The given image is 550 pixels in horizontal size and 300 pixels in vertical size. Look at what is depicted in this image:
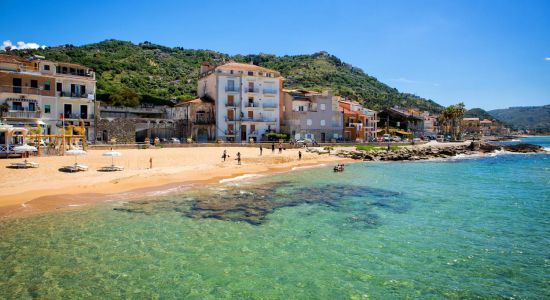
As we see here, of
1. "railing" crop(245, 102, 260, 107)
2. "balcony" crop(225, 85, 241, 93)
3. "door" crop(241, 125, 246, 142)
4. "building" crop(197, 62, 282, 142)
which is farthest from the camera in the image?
"railing" crop(245, 102, 260, 107)

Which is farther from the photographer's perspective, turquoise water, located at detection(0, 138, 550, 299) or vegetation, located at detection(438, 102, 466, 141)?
A: vegetation, located at detection(438, 102, 466, 141)

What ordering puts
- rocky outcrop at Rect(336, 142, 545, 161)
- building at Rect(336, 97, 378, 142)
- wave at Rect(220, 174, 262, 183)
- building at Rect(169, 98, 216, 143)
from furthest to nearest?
building at Rect(336, 97, 378, 142)
building at Rect(169, 98, 216, 143)
rocky outcrop at Rect(336, 142, 545, 161)
wave at Rect(220, 174, 262, 183)

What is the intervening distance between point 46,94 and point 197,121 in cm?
2150

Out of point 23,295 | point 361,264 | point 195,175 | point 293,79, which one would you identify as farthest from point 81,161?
point 293,79

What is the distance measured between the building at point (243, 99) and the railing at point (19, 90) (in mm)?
25434

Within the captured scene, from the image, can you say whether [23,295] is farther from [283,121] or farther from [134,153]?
[283,121]

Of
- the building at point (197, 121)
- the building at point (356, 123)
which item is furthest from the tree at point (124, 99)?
the building at point (356, 123)

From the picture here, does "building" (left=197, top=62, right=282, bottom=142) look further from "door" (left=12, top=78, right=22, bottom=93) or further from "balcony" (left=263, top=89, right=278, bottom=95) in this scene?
"door" (left=12, top=78, right=22, bottom=93)

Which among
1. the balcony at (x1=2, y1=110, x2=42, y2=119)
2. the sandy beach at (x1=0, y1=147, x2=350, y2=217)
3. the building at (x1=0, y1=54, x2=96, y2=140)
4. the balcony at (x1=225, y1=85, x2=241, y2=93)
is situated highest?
the balcony at (x1=225, y1=85, x2=241, y2=93)

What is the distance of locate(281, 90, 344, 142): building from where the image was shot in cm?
6544

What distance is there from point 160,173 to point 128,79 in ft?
218

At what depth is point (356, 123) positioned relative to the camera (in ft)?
242

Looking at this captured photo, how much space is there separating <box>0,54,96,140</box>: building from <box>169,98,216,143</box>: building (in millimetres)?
14142

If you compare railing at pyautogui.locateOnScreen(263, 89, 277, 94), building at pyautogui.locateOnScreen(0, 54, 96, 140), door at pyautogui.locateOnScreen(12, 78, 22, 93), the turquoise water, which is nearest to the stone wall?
building at pyautogui.locateOnScreen(0, 54, 96, 140)
